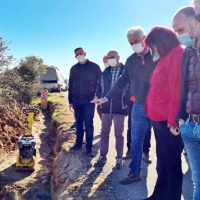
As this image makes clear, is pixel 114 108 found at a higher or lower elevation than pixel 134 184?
higher

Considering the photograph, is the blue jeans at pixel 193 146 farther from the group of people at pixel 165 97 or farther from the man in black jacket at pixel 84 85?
the man in black jacket at pixel 84 85

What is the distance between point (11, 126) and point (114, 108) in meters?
6.88

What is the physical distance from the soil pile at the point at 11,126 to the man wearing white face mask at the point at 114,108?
15.9ft

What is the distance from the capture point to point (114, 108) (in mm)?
4445

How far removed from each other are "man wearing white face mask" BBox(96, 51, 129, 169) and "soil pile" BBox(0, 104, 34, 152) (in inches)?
191

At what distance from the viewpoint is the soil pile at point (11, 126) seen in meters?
8.77

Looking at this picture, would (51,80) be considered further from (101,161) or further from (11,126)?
(101,161)

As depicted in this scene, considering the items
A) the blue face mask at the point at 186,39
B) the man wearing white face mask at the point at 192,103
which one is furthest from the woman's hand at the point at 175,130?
the blue face mask at the point at 186,39

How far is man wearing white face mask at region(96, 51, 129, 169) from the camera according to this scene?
444cm

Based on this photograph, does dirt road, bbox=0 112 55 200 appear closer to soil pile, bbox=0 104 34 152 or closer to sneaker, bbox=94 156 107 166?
soil pile, bbox=0 104 34 152

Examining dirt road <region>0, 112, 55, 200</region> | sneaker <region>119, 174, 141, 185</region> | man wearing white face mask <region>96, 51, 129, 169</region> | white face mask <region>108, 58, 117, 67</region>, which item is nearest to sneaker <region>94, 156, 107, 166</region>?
man wearing white face mask <region>96, 51, 129, 169</region>

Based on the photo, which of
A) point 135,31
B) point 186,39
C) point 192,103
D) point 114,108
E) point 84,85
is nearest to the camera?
point 192,103

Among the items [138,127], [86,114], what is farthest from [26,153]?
[138,127]

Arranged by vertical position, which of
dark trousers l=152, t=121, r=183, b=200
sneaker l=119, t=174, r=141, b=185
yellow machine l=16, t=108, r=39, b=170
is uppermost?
dark trousers l=152, t=121, r=183, b=200
